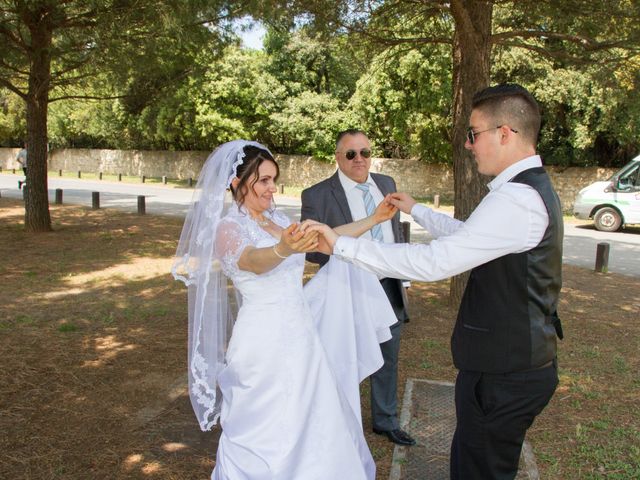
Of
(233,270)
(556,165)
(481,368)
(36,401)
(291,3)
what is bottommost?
(36,401)

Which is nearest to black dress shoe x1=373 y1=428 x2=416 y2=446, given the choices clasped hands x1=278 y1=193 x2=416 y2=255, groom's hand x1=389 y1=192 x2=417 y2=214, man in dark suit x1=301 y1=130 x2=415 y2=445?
man in dark suit x1=301 y1=130 x2=415 y2=445

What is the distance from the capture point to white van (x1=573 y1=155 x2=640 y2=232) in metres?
17.1

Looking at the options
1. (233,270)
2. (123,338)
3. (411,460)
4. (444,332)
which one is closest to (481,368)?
(233,270)

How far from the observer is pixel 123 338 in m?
6.69

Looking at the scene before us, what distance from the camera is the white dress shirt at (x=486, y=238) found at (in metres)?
2.45

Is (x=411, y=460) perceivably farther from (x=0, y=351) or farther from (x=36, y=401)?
(x=0, y=351)

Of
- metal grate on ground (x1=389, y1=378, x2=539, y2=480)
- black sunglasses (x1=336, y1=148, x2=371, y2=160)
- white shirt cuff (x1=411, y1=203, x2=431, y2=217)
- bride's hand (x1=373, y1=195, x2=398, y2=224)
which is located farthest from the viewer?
black sunglasses (x1=336, y1=148, x2=371, y2=160)

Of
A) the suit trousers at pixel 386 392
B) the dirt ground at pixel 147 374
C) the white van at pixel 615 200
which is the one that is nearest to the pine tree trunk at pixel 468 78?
the dirt ground at pixel 147 374

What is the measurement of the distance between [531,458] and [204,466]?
93.5 inches

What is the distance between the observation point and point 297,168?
109ft

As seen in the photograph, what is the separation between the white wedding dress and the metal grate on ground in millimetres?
609

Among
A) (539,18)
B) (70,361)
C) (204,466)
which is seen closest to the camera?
(204,466)

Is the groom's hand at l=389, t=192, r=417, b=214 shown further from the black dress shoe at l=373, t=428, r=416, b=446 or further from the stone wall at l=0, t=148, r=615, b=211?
the stone wall at l=0, t=148, r=615, b=211

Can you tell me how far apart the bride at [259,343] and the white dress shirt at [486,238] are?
0.54m
